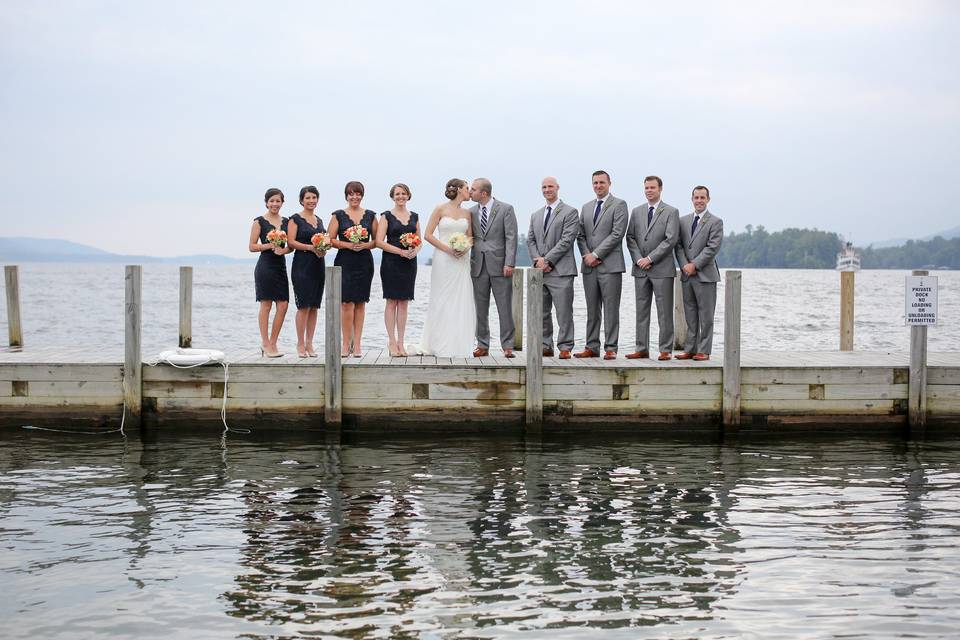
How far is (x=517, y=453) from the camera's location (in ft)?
37.1

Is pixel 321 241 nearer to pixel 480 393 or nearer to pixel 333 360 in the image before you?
pixel 333 360

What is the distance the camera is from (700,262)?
12.3 m

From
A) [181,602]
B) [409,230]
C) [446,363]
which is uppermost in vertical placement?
[409,230]

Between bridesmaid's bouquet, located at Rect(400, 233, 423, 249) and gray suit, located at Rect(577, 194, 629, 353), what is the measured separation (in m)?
1.95

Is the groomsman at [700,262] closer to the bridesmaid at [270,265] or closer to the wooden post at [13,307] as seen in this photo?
the bridesmaid at [270,265]

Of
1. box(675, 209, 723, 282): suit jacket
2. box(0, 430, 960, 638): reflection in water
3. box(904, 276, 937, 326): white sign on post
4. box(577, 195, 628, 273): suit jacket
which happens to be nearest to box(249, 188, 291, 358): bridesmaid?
box(0, 430, 960, 638): reflection in water

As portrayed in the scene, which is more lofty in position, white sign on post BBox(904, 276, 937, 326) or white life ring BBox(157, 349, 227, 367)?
white sign on post BBox(904, 276, 937, 326)

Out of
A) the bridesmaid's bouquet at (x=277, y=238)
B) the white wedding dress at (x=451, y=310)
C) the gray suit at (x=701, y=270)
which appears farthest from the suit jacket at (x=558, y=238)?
the bridesmaid's bouquet at (x=277, y=238)

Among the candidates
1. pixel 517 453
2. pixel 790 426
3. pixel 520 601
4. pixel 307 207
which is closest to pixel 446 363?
pixel 517 453

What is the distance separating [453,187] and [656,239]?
2452 millimetres

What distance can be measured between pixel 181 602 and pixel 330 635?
3.92ft

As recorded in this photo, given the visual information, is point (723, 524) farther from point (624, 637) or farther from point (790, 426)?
point (790, 426)

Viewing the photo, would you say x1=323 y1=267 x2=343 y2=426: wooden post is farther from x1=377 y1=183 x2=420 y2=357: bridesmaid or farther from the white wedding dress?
the white wedding dress

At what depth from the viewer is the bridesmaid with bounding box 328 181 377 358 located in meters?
12.2
